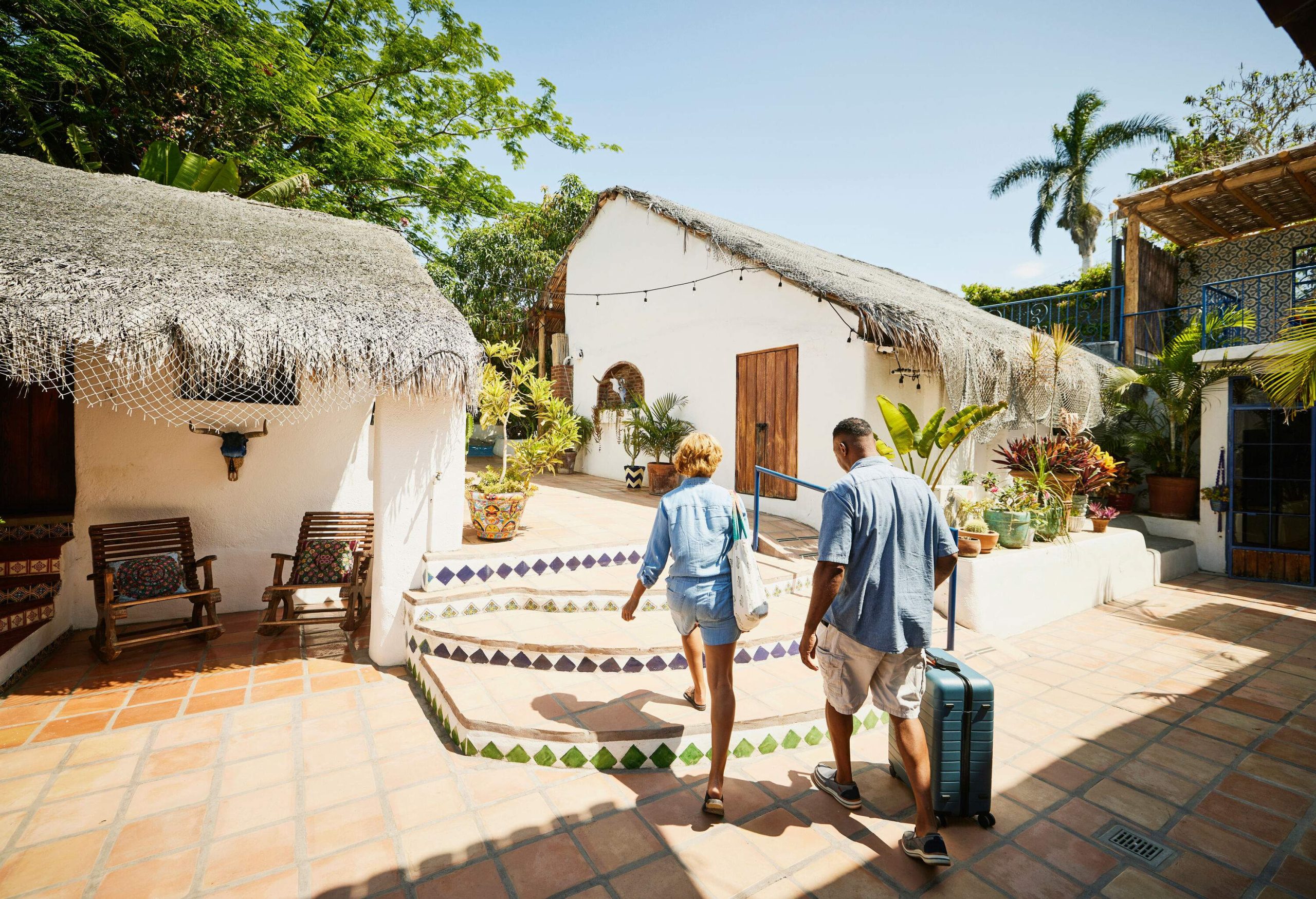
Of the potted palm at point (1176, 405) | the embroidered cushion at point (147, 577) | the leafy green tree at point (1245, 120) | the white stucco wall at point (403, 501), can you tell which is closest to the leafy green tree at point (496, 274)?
the embroidered cushion at point (147, 577)

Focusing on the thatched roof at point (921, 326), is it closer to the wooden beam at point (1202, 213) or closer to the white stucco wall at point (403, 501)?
the wooden beam at point (1202, 213)

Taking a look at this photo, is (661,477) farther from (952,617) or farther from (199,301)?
(199,301)

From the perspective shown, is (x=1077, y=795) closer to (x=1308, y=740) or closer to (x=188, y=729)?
(x=1308, y=740)

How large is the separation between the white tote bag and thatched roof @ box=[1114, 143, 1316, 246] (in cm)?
1149

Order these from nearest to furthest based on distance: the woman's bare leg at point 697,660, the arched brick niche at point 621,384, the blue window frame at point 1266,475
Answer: the woman's bare leg at point 697,660 → the blue window frame at point 1266,475 → the arched brick niche at point 621,384

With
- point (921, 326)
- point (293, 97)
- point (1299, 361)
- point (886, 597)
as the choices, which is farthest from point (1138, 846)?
point (293, 97)

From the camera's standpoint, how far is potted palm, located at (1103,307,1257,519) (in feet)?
29.7

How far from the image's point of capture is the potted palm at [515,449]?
19.5 feet

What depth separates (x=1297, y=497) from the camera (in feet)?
27.9

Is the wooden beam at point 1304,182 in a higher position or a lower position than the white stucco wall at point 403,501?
higher

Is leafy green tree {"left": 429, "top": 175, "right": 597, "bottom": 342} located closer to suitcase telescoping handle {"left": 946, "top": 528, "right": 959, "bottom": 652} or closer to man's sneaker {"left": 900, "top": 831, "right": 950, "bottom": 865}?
suitcase telescoping handle {"left": 946, "top": 528, "right": 959, "bottom": 652}

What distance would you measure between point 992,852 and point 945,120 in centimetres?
876

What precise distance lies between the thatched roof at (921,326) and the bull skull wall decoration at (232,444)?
23.0ft

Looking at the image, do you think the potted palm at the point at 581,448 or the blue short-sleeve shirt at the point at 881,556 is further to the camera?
the potted palm at the point at 581,448
